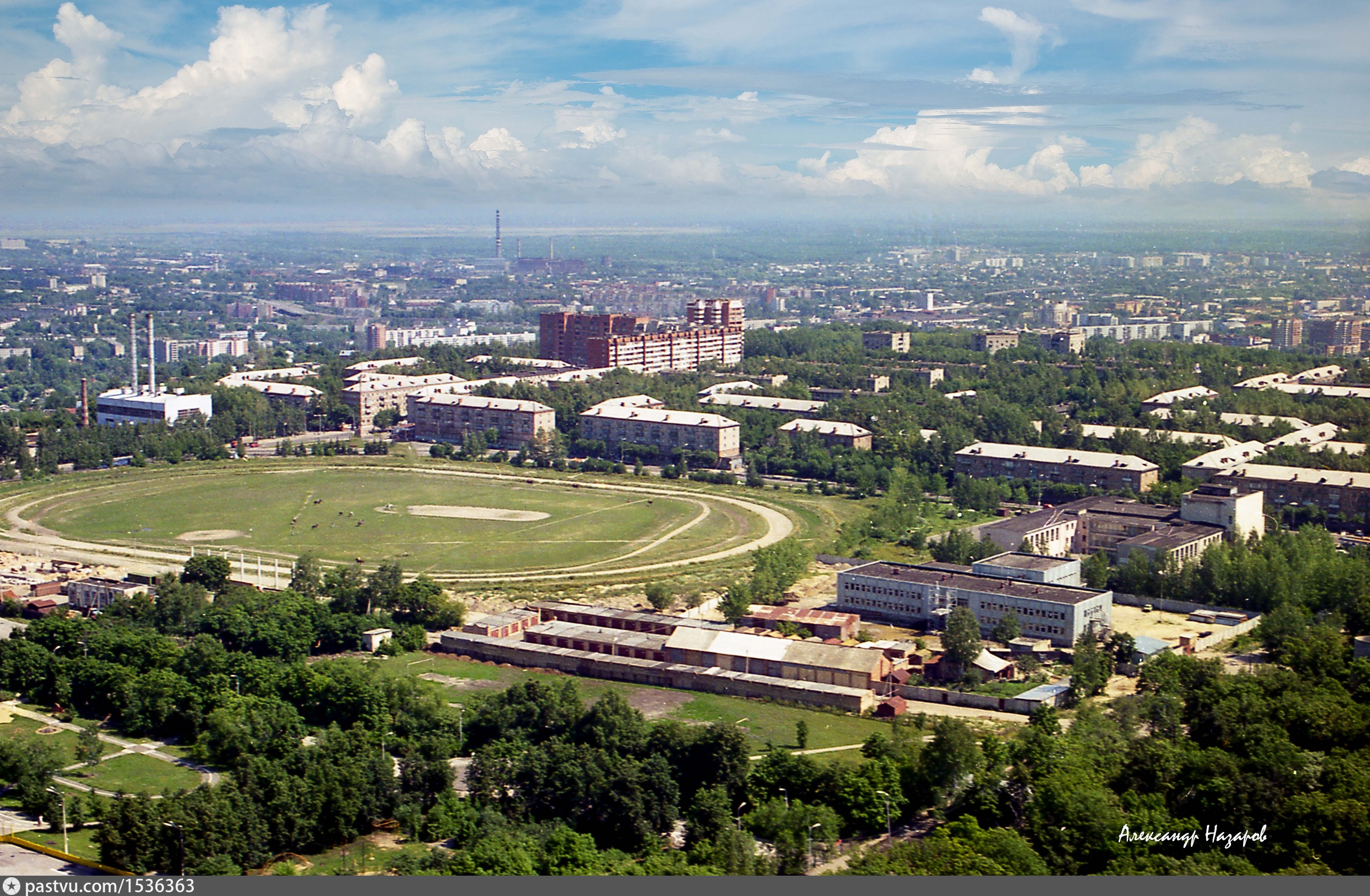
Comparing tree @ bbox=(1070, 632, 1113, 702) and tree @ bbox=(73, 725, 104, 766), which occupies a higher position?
tree @ bbox=(1070, 632, 1113, 702)

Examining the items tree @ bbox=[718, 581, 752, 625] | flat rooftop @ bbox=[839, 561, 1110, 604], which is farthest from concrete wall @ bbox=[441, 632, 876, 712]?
flat rooftop @ bbox=[839, 561, 1110, 604]

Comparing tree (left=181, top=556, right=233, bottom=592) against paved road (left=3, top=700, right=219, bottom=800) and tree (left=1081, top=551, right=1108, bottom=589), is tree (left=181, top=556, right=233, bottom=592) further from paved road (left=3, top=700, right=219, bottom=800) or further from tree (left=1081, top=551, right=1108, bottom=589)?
tree (left=1081, top=551, right=1108, bottom=589)

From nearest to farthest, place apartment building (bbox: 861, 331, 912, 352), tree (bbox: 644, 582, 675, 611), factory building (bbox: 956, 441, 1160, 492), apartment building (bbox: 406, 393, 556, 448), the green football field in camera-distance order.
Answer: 1. tree (bbox: 644, 582, 675, 611)
2. the green football field
3. factory building (bbox: 956, 441, 1160, 492)
4. apartment building (bbox: 406, 393, 556, 448)
5. apartment building (bbox: 861, 331, 912, 352)

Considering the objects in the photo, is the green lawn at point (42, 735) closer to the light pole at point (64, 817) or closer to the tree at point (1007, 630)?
the light pole at point (64, 817)

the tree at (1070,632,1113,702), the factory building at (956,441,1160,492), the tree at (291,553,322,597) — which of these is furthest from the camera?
the factory building at (956,441,1160,492)

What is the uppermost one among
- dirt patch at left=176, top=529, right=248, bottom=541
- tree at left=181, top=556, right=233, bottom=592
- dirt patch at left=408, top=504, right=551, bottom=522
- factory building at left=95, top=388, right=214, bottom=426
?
factory building at left=95, top=388, right=214, bottom=426

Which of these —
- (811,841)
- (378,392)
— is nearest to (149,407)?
(378,392)

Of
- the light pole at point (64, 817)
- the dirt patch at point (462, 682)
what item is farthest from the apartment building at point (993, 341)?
the light pole at point (64, 817)
